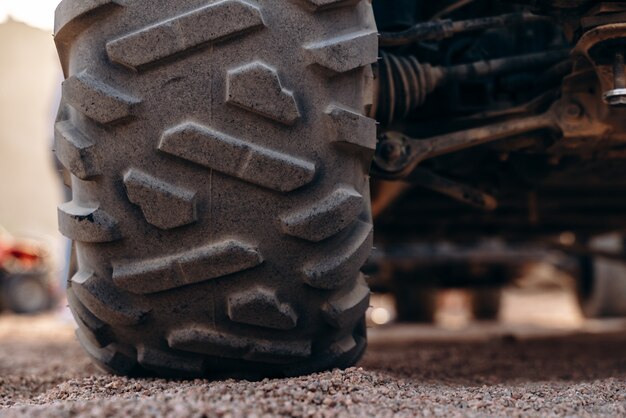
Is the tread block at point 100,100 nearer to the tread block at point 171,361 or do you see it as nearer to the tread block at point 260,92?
the tread block at point 260,92

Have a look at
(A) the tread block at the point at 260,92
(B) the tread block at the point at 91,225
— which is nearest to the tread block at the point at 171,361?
(B) the tread block at the point at 91,225

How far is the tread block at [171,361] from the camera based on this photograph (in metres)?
1.64

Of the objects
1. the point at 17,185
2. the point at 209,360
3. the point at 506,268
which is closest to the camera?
the point at 209,360

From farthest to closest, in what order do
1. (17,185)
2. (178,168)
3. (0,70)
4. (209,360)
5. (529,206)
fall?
(0,70), (17,185), (529,206), (209,360), (178,168)

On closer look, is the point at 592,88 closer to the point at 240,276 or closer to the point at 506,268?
the point at 240,276

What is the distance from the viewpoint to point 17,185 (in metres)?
39.6

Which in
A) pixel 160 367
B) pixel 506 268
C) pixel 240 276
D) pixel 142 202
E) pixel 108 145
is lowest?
pixel 506 268

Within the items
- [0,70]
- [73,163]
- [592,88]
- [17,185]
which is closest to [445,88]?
[592,88]

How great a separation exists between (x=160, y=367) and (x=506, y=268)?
17.3ft

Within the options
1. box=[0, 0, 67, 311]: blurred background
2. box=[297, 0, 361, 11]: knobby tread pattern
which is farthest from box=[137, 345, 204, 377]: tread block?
box=[0, 0, 67, 311]: blurred background

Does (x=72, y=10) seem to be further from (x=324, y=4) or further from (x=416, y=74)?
(x=416, y=74)

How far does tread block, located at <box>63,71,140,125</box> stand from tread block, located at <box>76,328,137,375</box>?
1.71ft

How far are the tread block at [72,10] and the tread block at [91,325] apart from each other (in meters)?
0.56

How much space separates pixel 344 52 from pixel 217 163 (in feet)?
1.07
